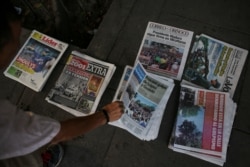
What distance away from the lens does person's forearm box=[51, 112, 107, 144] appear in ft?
4.16

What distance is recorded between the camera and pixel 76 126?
4.38ft

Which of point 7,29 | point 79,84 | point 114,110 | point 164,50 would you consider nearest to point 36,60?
point 79,84

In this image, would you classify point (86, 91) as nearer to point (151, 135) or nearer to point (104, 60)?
point (104, 60)

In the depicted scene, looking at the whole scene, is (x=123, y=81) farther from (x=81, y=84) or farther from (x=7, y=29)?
(x=7, y=29)

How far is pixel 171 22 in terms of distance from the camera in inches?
78.5

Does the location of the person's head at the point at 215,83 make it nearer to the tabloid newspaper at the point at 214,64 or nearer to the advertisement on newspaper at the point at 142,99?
the tabloid newspaper at the point at 214,64

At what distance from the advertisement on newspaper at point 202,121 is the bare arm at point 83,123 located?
37cm

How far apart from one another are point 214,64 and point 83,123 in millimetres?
899

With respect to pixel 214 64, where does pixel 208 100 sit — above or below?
below

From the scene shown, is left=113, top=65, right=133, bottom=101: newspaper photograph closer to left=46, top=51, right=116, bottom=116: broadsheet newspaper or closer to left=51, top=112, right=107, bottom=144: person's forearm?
left=46, top=51, right=116, bottom=116: broadsheet newspaper

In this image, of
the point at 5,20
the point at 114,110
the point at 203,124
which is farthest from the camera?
the point at 203,124

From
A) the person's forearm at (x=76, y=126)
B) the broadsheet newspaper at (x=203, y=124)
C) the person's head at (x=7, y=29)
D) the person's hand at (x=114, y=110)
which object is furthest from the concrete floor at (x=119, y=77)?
the person's head at (x=7, y=29)

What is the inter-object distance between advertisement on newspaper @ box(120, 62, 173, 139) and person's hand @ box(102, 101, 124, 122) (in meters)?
0.13

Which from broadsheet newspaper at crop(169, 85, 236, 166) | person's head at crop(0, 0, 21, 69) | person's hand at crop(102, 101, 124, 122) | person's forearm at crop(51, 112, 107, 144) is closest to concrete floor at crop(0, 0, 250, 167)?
broadsheet newspaper at crop(169, 85, 236, 166)
